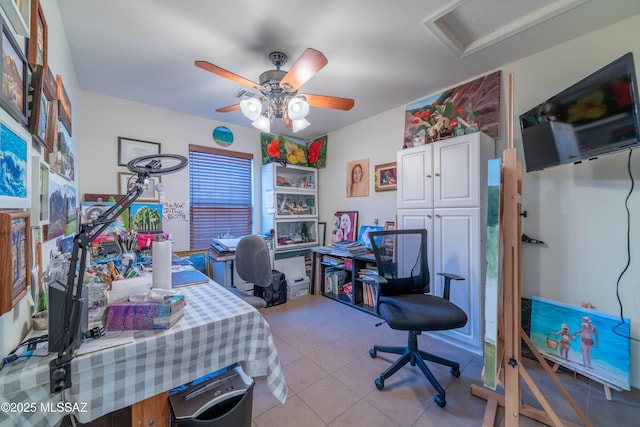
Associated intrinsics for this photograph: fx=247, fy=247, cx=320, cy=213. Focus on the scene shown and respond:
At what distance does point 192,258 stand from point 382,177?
2.64 meters

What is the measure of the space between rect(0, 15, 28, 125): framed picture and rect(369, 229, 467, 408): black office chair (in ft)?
6.55

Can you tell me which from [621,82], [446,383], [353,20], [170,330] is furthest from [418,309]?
[353,20]

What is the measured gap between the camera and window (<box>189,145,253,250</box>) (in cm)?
324

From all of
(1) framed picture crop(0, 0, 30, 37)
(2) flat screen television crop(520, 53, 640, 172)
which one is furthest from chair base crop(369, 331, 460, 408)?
(1) framed picture crop(0, 0, 30, 37)

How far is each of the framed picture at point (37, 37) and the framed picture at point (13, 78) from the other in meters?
0.21

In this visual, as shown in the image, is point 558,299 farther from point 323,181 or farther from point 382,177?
point 323,181

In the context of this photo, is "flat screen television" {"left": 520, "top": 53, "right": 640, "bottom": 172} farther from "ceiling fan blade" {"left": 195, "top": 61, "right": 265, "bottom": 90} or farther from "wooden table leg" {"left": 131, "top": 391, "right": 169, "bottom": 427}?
"wooden table leg" {"left": 131, "top": 391, "right": 169, "bottom": 427}

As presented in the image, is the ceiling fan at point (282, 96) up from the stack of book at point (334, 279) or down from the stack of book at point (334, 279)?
up

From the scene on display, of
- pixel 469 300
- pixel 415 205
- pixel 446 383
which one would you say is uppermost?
pixel 415 205

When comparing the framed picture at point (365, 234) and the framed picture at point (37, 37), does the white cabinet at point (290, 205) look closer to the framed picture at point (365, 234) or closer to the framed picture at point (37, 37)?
the framed picture at point (365, 234)

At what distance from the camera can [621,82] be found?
1338mm

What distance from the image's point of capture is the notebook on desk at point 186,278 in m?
1.44

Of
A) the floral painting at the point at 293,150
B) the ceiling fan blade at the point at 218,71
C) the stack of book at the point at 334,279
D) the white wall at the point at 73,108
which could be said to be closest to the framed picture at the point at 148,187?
the white wall at the point at 73,108

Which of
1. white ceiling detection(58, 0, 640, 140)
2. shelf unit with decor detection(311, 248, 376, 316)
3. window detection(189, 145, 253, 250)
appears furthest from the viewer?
window detection(189, 145, 253, 250)
